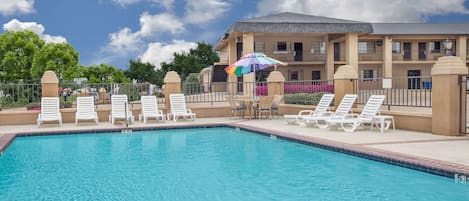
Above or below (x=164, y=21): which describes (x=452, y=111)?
below

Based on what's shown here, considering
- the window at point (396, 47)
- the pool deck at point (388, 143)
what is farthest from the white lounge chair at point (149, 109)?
the window at point (396, 47)

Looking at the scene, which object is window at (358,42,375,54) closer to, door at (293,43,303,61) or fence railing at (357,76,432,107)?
door at (293,43,303,61)

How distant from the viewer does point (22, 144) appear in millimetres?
10477

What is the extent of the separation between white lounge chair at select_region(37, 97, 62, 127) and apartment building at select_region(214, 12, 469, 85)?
1505cm

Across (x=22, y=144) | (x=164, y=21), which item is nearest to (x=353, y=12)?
(x=164, y=21)

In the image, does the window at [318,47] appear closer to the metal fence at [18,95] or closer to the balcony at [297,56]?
the balcony at [297,56]

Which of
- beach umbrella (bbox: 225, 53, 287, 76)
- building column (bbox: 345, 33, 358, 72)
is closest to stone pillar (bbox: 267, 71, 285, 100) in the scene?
beach umbrella (bbox: 225, 53, 287, 76)

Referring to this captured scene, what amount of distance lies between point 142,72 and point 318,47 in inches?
1518

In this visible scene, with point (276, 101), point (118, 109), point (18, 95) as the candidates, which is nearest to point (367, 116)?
point (276, 101)

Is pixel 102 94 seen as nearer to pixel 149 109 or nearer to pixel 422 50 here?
pixel 149 109

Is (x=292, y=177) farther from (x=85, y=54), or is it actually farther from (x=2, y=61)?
(x=85, y=54)

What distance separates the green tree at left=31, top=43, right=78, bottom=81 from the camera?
1597 inches

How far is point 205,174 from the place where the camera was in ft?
22.3

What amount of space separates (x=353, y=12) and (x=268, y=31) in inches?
461
